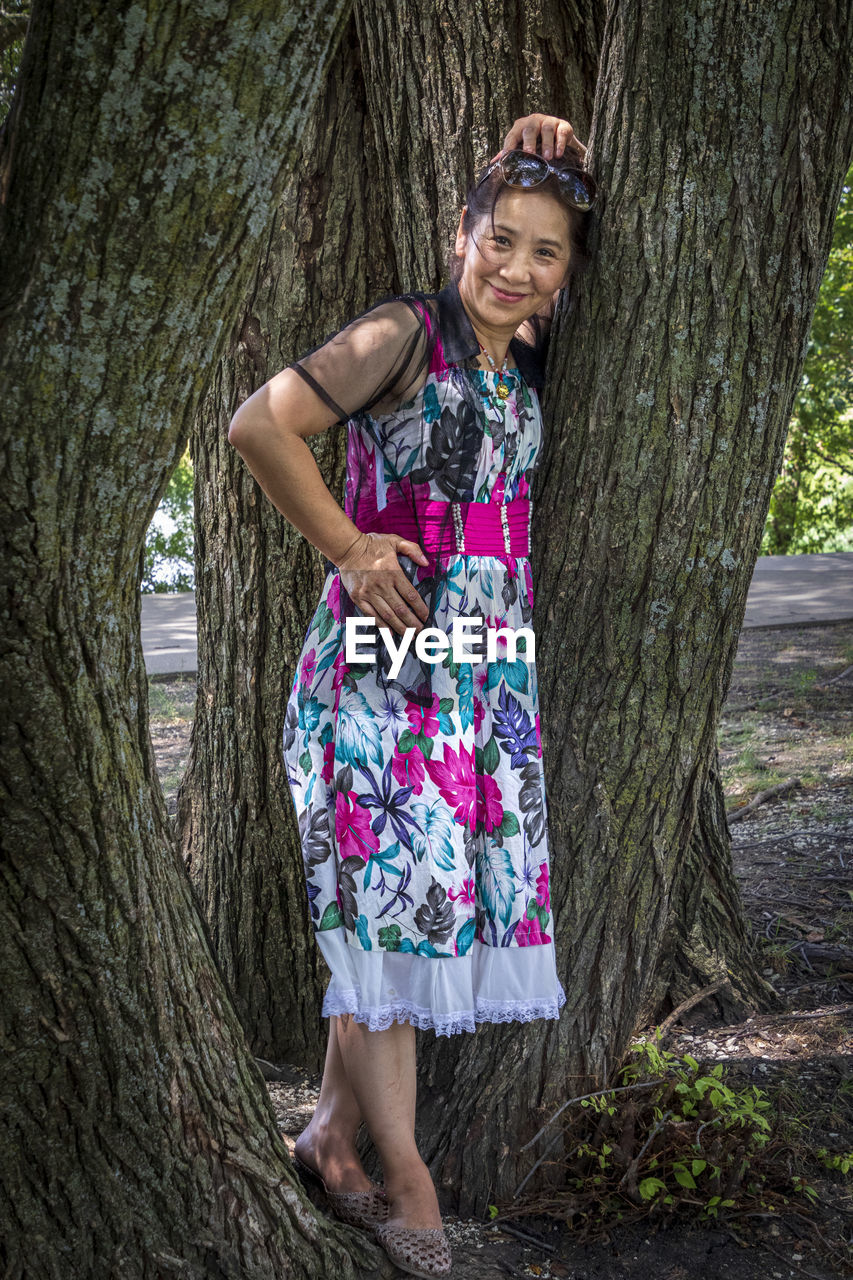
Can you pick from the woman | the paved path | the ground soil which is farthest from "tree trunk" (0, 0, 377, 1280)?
the paved path

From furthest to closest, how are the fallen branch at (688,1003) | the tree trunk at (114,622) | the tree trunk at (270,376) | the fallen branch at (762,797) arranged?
1. the fallen branch at (762,797)
2. the fallen branch at (688,1003)
3. the tree trunk at (270,376)
4. the tree trunk at (114,622)

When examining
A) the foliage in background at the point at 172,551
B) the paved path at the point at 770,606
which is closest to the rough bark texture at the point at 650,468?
the paved path at the point at 770,606

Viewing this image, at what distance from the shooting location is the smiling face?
2250mm

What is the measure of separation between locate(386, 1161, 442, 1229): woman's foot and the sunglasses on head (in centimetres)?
197

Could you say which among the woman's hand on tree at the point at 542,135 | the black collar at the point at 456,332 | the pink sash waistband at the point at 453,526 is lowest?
the pink sash waistband at the point at 453,526

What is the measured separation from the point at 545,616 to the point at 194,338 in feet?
3.84

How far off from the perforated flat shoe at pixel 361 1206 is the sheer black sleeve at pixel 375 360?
62.6 inches

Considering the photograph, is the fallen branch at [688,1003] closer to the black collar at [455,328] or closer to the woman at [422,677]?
the woman at [422,677]

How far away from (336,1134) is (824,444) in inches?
531

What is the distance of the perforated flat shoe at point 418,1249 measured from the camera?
7.32 feet

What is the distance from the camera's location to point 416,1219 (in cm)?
228

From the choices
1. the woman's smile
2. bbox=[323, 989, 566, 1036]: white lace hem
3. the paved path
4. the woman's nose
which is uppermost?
the woman's nose

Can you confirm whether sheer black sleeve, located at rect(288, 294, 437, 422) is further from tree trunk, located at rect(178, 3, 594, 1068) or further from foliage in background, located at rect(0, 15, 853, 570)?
foliage in background, located at rect(0, 15, 853, 570)

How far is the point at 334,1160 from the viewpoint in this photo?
8.01 feet
